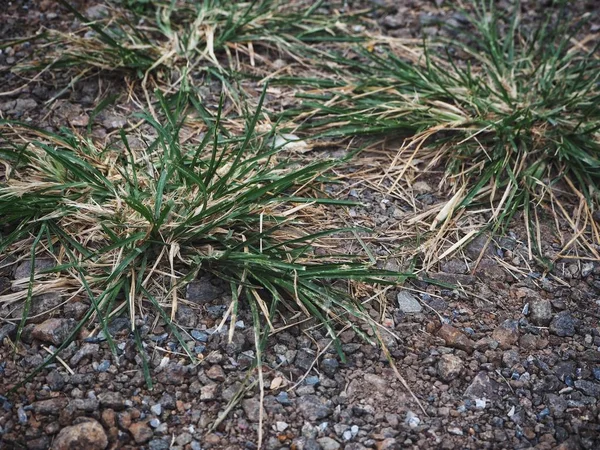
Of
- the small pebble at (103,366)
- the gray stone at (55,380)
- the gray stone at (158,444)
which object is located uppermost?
the small pebble at (103,366)

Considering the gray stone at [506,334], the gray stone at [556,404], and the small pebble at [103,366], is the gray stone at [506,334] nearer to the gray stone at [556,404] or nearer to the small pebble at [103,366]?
the gray stone at [556,404]

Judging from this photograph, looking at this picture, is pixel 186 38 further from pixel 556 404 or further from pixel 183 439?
pixel 556 404

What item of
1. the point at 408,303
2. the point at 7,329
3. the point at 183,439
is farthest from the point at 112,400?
the point at 408,303

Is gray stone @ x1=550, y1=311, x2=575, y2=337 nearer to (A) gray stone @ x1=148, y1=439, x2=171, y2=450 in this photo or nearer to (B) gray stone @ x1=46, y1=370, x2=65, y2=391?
(A) gray stone @ x1=148, y1=439, x2=171, y2=450

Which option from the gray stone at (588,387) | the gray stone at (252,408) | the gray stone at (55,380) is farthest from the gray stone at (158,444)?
the gray stone at (588,387)

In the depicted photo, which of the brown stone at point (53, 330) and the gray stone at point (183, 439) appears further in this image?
the brown stone at point (53, 330)

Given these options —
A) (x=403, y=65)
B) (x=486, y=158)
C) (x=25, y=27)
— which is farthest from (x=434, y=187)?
(x=25, y=27)

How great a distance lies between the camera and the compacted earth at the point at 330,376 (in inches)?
84.7

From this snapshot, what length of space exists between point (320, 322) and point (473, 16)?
2275 millimetres

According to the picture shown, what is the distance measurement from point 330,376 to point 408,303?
44 cm

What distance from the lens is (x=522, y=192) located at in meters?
2.99

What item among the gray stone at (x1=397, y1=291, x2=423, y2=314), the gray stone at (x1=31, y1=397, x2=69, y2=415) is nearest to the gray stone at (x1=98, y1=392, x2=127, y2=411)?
the gray stone at (x1=31, y1=397, x2=69, y2=415)

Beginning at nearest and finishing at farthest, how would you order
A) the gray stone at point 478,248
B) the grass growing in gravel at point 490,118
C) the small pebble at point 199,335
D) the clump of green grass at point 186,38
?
the small pebble at point 199,335 → the gray stone at point 478,248 → the grass growing in gravel at point 490,118 → the clump of green grass at point 186,38

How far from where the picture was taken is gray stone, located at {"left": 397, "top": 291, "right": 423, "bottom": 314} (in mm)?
2568
